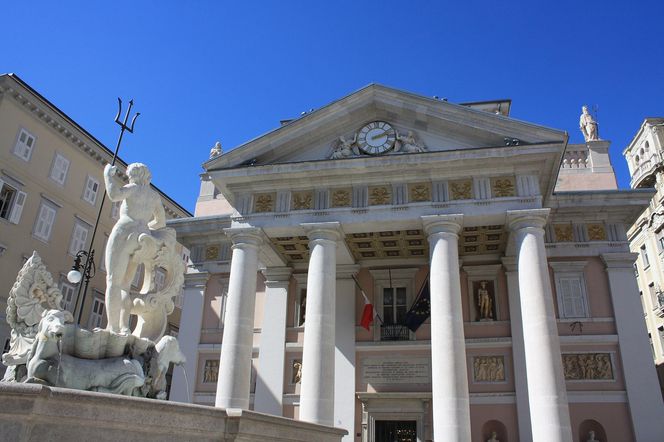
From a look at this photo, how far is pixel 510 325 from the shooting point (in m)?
18.9

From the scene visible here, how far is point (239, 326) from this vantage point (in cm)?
1612

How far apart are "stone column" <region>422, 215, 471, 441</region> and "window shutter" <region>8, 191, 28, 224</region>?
1853 centimetres

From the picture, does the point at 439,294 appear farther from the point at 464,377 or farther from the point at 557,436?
the point at 557,436

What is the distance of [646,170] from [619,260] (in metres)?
19.1

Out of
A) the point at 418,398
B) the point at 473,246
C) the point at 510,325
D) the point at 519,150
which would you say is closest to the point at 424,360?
the point at 418,398

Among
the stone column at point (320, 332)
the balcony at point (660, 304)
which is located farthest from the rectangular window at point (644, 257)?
the stone column at point (320, 332)

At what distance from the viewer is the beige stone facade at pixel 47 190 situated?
79.4 ft

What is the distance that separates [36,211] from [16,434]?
77.6ft

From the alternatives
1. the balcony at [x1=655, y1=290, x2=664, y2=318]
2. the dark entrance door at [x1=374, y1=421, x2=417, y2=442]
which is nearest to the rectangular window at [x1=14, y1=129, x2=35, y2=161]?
the dark entrance door at [x1=374, y1=421, x2=417, y2=442]

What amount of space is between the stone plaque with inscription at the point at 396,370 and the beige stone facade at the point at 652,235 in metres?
16.5

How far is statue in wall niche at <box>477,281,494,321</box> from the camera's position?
1931 centimetres

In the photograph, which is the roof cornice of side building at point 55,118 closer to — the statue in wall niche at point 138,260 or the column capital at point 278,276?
the column capital at point 278,276

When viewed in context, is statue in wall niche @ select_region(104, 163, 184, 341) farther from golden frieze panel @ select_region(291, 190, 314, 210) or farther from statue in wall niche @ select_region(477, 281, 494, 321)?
statue in wall niche @ select_region(477, 281, 494, 321)

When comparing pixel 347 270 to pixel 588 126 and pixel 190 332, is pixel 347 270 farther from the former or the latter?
pixel 588 126
